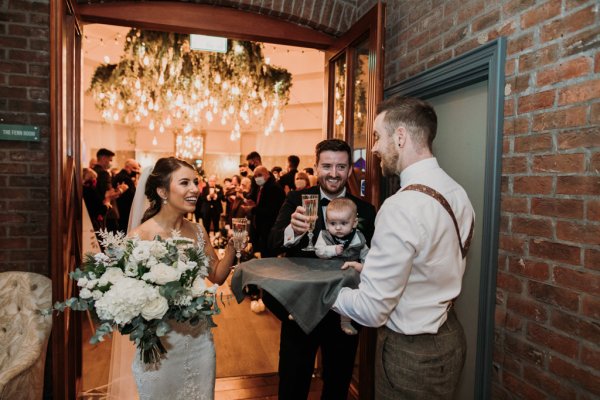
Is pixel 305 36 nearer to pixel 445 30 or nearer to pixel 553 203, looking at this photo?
pixel 445 30

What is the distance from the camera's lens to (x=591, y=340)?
143 centimetres

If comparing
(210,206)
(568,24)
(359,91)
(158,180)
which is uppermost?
(359,91)

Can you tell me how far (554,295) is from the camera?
1584mm

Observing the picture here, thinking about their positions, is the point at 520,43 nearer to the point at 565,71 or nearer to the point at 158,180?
the point at 565,71

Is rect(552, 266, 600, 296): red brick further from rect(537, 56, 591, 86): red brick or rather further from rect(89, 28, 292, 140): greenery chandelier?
rect(89, 28, 292, 140): greenery chandelier

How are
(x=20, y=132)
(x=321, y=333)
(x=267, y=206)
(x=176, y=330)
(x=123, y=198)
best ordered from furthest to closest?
(x=123, y=198) → (x=267, y=206) → (x=20, y=132) → (x=321, y=333) → (x=176, y=330)

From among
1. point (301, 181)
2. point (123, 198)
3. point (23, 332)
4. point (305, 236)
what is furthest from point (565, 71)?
point (123, 198)

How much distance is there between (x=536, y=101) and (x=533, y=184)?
0.33 meters

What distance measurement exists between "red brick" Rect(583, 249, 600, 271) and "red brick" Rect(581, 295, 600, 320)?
0.11 meters

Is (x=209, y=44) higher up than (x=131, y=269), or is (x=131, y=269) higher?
(x=209, y=44)

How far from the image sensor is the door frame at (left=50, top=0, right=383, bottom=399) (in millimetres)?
2195

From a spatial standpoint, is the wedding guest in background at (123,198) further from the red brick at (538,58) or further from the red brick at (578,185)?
the red brick at (578,185)

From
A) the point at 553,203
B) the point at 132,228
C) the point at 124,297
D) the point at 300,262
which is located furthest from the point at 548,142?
the point at 132,228

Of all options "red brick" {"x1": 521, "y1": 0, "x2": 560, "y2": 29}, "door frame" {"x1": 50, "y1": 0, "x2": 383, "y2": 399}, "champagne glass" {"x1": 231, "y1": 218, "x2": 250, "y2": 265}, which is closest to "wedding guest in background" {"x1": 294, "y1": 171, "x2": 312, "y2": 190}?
"door frame" {"x1": 50, "y1": 0, "x2": 383, "y2": 399}
